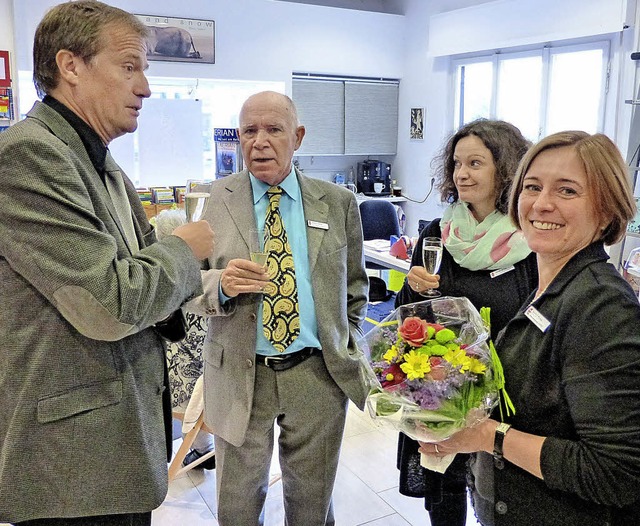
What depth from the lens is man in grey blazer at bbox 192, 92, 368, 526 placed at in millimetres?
1876

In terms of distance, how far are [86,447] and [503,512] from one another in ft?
2.91

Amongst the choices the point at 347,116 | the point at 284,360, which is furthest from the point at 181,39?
the point at 284,360

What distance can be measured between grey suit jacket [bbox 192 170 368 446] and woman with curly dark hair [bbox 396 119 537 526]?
0.29m

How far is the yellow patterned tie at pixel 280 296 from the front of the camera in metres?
1.86

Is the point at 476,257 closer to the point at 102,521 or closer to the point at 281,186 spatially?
the point at 281,186

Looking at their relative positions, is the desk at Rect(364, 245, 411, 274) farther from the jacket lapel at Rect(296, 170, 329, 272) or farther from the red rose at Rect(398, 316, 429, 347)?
the red rose at Rect(398, 316, 429, 347)

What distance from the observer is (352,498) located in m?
2.90

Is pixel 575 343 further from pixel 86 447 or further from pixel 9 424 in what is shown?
pixel 9 424

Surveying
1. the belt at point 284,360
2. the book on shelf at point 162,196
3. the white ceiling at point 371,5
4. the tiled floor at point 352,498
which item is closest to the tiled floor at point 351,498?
the tiled floor at point 352,498

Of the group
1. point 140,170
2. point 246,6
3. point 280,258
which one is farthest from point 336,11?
point 280,258

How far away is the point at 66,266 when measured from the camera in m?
1.11

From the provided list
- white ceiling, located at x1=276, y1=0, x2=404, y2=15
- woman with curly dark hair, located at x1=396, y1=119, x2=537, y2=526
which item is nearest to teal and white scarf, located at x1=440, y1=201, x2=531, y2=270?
woman with curly dark hair, located at x1=396, y1=119, x2=537, y2=526

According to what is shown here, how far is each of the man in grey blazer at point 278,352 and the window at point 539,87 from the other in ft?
13.2

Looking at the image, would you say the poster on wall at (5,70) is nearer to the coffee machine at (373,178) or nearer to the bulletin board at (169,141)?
the bulletin board at (169,141)
